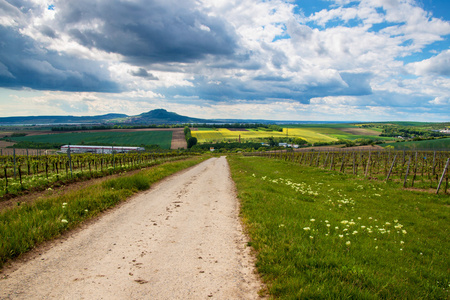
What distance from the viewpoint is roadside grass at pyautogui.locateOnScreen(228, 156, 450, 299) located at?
4.74 meters

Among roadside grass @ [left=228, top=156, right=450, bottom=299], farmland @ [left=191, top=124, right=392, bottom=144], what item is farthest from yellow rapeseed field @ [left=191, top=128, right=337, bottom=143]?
roadside grass @ [left=228, top=156, right=450, bottom=299]

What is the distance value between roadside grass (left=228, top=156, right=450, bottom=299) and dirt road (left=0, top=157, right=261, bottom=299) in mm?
703

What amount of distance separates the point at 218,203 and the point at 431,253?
310 inches

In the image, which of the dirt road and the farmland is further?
the farmland

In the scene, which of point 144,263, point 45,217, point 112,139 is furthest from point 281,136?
point 144,263

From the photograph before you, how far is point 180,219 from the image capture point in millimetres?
9164

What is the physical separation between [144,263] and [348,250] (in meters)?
4.99

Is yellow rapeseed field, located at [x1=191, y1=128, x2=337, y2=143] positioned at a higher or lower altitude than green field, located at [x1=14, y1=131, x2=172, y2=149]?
higher

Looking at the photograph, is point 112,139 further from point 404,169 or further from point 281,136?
point 404,169

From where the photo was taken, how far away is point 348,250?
6.29 meters

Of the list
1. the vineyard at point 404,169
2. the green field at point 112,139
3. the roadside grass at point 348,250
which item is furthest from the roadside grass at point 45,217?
the green field at point 112,139

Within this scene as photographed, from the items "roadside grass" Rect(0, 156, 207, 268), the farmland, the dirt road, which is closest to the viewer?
the dirt road

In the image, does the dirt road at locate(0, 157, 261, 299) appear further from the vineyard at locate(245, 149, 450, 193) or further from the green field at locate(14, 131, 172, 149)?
the green field at locate(14, 131, 172, 149)

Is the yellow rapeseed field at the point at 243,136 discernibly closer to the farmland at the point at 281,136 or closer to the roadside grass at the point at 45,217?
the farmland at the point at 281,136
